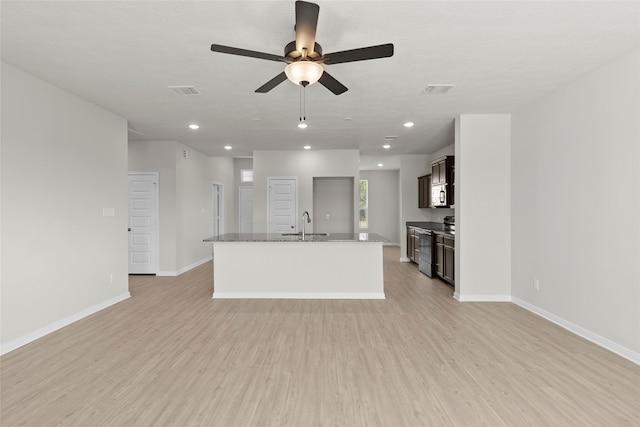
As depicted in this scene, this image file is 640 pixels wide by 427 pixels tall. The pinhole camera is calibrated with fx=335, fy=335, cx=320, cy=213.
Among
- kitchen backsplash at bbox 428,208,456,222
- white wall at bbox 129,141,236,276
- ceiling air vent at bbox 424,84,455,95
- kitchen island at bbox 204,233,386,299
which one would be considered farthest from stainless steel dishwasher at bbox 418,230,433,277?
white wall at bbox 129,141,236,276

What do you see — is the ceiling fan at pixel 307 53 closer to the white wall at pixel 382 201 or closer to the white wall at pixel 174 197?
the white wall at pixel 174 197

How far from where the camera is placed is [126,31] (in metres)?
2.67

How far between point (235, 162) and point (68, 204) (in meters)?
6.66

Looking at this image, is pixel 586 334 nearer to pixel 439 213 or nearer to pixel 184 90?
pixel 439 213

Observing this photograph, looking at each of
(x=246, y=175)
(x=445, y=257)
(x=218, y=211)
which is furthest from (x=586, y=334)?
(x=246, y=175)

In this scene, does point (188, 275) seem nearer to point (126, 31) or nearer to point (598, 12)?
point (126, 31)

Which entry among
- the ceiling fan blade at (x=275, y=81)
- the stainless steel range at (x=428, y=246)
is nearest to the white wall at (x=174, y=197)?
the ceiling fan blade at (x=275, y=81)

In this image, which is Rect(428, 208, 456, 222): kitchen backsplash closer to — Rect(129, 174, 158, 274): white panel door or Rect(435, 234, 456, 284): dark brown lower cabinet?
Rect(435, 234, 456, 284): dark brown lower cabinet

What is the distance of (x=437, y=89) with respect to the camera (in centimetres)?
395

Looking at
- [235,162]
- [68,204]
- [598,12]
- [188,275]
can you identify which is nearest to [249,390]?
[68,204]

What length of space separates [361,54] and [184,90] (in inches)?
99.9

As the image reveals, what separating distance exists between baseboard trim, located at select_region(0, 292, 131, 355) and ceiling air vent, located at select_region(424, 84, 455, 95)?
506 centimetres

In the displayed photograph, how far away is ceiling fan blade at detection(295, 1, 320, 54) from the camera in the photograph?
2.03 metres

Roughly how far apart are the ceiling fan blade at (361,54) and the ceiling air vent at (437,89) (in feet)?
5.98
